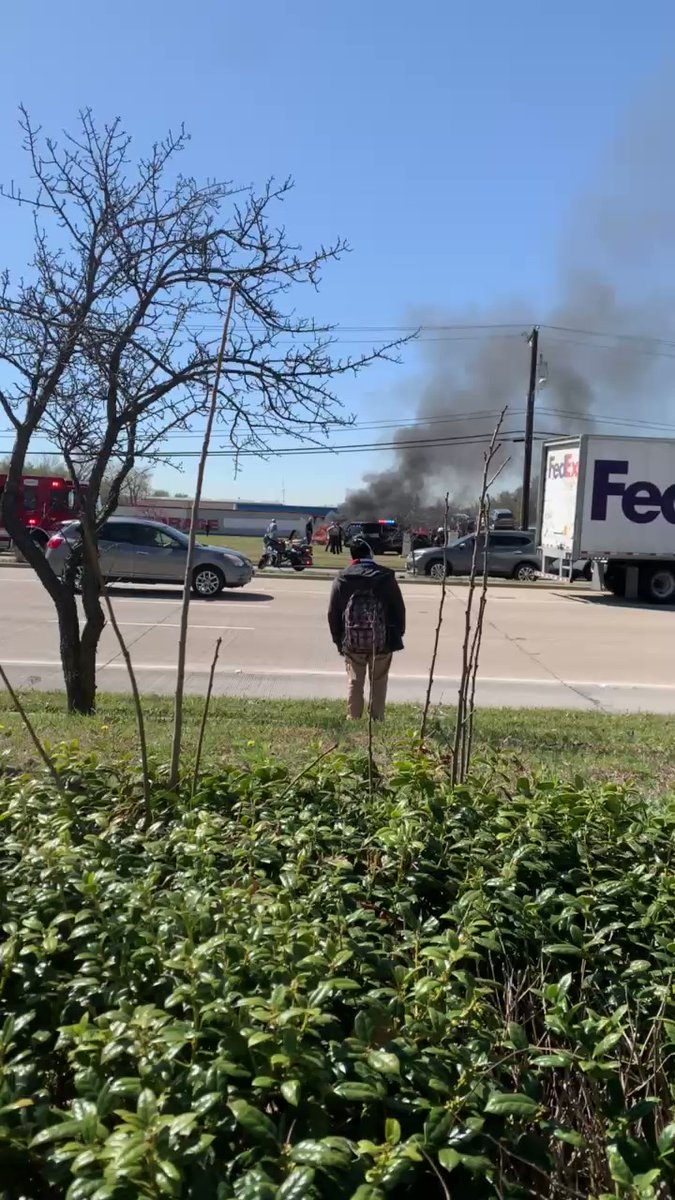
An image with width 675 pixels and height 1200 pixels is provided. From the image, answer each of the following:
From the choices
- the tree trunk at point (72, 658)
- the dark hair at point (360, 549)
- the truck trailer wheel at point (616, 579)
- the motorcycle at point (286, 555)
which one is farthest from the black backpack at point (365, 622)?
the motorcycle at point (286, 555)

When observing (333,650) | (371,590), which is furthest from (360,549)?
(333,650)

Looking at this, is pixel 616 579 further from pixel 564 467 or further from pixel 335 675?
pixel 335 675

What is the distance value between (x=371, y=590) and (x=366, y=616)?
0.20 meters

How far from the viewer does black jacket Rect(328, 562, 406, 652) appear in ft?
25.1

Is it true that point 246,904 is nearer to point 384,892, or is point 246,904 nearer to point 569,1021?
point 384,892

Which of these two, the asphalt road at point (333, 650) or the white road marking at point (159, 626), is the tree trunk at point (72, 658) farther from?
the white road marking at point (159, 626)

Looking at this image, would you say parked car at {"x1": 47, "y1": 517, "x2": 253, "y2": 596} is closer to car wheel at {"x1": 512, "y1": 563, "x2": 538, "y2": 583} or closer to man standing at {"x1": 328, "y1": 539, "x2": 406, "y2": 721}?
car wheel at {"x1": 512, "y1": 563, "x2": 538, "y2": 583}

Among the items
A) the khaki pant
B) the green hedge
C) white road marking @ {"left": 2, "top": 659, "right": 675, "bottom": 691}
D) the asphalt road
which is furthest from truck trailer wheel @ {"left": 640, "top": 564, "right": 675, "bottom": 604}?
the green hedge

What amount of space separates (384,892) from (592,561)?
20.7m

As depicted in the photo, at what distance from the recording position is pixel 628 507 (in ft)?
71.1

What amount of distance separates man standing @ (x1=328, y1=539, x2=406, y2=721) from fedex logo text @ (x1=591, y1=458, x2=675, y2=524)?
49.0 feet

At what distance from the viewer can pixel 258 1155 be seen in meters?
1.69

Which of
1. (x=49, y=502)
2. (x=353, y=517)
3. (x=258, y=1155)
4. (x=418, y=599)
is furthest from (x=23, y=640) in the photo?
(x=353, y=517)

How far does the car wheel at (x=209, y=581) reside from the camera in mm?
19828
